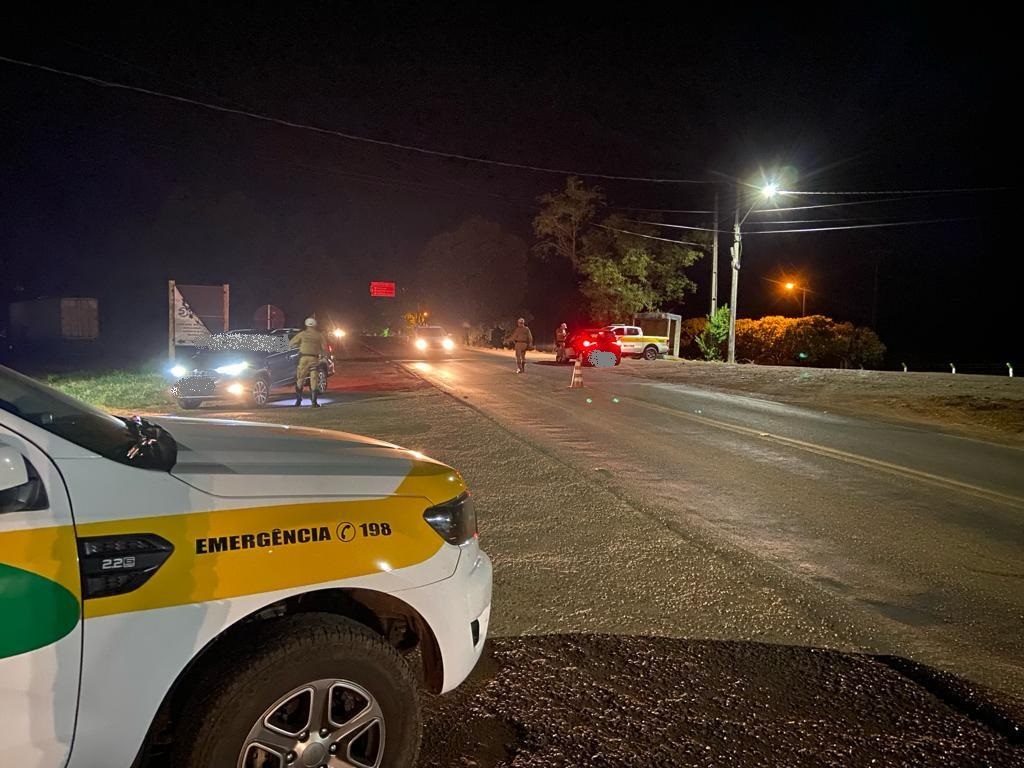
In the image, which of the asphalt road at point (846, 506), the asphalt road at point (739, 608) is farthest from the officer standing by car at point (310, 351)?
the asphalt road at point (739, 608)

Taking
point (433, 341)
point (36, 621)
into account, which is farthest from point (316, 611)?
point (433, 341)

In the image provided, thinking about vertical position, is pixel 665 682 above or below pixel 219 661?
below

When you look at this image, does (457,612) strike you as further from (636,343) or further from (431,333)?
(431,333)

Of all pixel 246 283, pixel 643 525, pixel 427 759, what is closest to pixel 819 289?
pixel 246 283

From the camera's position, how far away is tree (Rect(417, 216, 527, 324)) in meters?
60.1

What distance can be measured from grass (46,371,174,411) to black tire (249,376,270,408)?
1500mm

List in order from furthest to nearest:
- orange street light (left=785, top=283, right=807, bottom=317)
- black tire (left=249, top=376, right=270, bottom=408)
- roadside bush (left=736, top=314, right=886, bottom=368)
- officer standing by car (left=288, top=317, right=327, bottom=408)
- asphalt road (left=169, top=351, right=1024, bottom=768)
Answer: orange street light (left=785, top=283, right=807, bottom=317) → roadside bush (left=736, top=314, right=886, bottom=368) → black tire (left=249, top=376, right=270, bottom=408) → officer standing by car (left=288, top=317, right=327, bottom=408) → asphalt road (left=169, top=351, right=1024, bottom=768)

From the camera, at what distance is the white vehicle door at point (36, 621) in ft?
7.11

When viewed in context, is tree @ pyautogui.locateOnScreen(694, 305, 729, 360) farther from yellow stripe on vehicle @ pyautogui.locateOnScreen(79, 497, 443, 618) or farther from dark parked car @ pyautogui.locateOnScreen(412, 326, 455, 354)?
yellow stripe on vehicle @ pyautogui.locateOnScreen(79, 497, 443, 618)

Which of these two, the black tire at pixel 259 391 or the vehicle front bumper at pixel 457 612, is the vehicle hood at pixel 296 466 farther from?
the black tire at pixel 259 391

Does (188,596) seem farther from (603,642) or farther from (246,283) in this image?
(246,283)

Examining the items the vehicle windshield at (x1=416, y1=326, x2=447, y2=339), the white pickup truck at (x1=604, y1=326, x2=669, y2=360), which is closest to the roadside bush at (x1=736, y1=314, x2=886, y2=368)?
the white pickup truck at (x1=604, y1=326, x2=669, y2=360)

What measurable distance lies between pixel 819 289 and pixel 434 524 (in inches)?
2083

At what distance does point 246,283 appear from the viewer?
2368 inches
